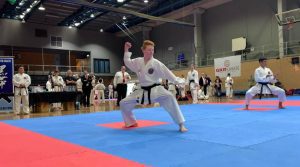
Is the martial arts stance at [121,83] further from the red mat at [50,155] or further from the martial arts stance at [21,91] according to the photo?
the red mat at [50,155]

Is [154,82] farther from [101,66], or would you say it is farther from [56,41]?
[101,66]

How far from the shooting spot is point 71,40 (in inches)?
1054

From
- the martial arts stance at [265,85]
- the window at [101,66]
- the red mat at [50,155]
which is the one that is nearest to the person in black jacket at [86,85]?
the martial arts stance at [265,85]

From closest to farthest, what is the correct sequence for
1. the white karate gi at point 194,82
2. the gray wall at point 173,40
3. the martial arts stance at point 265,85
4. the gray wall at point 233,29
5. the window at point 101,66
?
the martial arts stance at point 265,85, the white karate gi at point 194,82, the gray wall at point 233,29, the gray wall at point 173,40, the window at point 101,66

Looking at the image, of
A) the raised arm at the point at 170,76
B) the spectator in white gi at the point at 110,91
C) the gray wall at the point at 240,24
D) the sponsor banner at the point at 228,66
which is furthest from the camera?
the spectator in white gi at the point at 110,91

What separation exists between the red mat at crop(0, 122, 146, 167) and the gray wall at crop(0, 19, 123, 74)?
22.3 m

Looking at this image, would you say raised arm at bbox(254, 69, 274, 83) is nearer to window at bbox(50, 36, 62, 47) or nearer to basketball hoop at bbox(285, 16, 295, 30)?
basketball hoop at bbox(285, 16, 295, 30)

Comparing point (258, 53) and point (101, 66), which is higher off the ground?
point (101, 66)

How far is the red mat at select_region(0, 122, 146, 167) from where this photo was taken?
2682 mm

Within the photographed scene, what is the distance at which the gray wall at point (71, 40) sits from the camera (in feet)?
77.8

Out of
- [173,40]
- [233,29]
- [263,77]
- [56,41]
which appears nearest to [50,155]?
[263,77]

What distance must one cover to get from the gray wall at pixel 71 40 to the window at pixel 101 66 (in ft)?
1.31

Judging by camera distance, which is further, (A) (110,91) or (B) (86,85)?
(A) (110,91)

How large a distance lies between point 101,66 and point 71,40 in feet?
13.0
